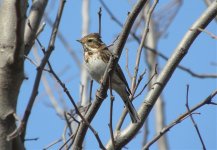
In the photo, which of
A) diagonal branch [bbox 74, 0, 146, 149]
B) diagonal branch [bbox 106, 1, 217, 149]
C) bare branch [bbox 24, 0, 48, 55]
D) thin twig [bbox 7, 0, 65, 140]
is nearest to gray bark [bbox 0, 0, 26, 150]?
thin twig [bbox 7, 0, 65, 140]

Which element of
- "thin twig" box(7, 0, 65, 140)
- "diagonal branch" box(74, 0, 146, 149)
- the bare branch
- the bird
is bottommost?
"thin twig" box(7, 0, 65, 140)

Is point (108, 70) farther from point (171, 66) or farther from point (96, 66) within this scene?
point (96, 66)

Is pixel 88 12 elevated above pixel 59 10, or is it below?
above

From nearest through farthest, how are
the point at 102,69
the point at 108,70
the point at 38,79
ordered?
the point at 38,79, the point at 108,70, the point at 102,69

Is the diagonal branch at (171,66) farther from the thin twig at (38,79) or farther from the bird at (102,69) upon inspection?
the bird at (102,69)

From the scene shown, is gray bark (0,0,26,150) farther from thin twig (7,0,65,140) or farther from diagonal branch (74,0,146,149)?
diagonal branch (74,0,146,149)

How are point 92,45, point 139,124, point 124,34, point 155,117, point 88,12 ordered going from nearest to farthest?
point 124,34, point 139,124, point 92,45, point 155,117, point 88,12

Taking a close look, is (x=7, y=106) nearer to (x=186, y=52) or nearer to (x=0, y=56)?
(x=0, y=56)

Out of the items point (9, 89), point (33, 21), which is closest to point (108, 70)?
point (33, 21)

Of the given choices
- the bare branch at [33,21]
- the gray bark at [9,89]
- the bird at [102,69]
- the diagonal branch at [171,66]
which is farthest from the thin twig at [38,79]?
the bird at [102,69]

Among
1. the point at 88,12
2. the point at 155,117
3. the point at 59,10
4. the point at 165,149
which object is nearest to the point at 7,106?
the point at 59,10

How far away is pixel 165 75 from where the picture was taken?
3.55 m

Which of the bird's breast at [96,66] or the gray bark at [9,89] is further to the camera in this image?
the bird's breast at [96,66]

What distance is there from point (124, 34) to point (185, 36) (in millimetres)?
844
